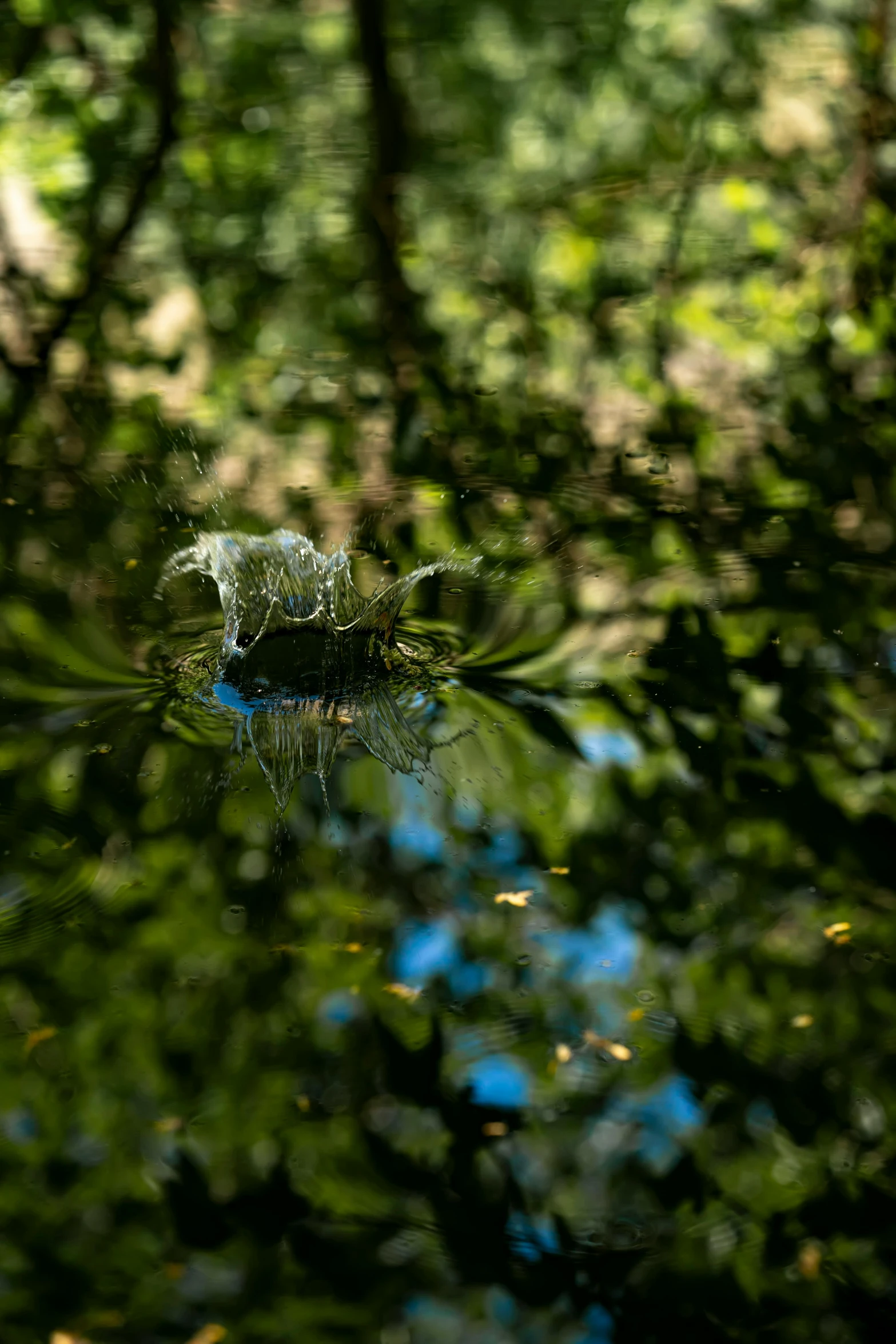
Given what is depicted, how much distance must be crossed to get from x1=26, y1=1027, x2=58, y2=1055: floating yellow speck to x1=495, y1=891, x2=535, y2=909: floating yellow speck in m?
0.61

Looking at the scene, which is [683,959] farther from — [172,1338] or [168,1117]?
[172,1338]

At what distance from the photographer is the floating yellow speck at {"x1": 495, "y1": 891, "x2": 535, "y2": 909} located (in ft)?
6.44

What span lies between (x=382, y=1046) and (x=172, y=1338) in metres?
0.44

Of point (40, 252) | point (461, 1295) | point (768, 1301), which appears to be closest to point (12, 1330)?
point (461, 1295)

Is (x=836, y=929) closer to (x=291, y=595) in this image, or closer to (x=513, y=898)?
(x=513, y=898)

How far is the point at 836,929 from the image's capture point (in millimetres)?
1905

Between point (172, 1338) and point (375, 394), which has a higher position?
point (172, 1338)

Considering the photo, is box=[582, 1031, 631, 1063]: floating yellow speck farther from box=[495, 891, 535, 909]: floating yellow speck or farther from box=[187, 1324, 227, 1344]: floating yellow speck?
box=[187, 1324, 227, 1344]: floating yellow speck

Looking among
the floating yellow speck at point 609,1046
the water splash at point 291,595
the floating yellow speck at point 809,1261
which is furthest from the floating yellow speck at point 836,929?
the water splash at point 291,595

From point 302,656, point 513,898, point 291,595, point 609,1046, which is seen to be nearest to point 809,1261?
point 609,1046

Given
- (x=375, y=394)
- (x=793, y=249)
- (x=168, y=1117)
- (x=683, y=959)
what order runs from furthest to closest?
1. (x=793, y=249)
2. (x=375, y=394)
3. (x=683, y=959)
4. (x=168, y=1117)

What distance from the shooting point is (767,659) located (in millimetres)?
2557

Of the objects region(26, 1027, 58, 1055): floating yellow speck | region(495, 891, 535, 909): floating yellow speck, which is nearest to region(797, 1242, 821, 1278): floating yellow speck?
region(495, 891, 535, 909): floating yellow speck

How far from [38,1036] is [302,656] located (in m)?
1.12
